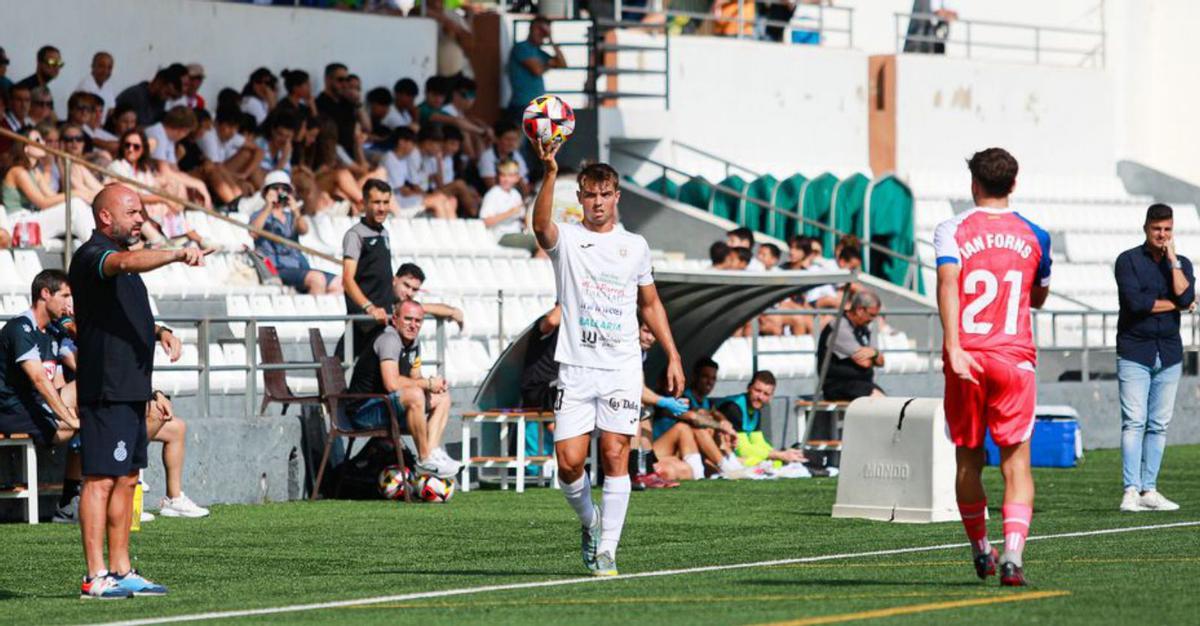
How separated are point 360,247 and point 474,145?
880cm

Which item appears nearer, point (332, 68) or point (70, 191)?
point (70, 191)

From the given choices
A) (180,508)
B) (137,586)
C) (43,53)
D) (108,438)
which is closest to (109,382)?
(108,438)

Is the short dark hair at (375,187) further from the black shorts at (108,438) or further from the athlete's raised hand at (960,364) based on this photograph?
the athlete's raised hand at (960,364)

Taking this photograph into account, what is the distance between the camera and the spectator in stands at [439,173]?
2398cm

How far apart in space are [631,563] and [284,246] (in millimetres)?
9662

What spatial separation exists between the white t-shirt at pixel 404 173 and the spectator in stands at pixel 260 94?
1372mm

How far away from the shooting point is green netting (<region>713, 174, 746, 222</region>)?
2789cm

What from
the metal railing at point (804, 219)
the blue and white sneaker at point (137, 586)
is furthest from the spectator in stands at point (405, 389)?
the metal railing at point (804, 219)

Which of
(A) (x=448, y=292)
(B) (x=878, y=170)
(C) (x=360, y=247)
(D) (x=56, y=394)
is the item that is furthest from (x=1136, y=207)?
(D) (x=56, y=394)

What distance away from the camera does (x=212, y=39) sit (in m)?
24.1

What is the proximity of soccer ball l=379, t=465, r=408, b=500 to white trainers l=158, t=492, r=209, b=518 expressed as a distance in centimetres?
166

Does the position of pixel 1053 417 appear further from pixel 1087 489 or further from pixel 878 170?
pixel 878 170

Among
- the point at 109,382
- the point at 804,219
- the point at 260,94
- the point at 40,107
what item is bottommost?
the point at 109,382

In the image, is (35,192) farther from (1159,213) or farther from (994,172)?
(994,172)
